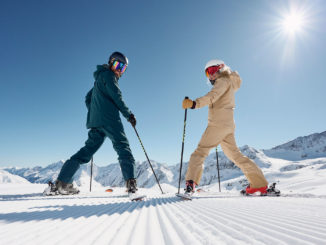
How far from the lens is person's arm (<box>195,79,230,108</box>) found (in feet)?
10.5

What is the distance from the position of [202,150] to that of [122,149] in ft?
4.47

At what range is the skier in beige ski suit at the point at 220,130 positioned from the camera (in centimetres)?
318

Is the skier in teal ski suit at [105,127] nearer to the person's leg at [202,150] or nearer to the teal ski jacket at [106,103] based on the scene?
the teal ski jacket at [106,103]

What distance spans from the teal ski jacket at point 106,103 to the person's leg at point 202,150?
1.37 m

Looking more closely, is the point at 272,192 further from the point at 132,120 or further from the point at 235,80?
the point at 132,120

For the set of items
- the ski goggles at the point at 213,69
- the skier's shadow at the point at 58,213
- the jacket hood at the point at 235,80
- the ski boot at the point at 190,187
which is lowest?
Answer: the skier's shadow at the point at 58,213

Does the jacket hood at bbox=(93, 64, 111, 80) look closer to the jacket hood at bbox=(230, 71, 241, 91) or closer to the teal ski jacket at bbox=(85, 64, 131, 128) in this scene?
the teal ski jacket at bbox=(85, 64, 131, 128)

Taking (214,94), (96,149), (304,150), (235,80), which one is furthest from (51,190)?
(304,150)

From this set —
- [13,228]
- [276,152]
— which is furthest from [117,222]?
[276,152]

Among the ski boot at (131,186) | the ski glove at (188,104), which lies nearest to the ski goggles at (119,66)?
the ski glove at (188,104)

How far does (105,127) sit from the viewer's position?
3.41 metres

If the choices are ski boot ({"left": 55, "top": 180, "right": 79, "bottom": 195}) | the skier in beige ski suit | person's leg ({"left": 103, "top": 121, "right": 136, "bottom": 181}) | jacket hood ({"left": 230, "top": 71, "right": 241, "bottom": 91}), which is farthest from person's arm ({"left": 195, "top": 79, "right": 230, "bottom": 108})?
ski boot ({"left": 55, "top": 180, "right": 79, "bottom": 195})

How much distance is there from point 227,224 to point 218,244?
417 millimetres

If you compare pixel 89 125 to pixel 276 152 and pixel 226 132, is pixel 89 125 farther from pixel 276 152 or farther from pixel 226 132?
pixel 276 152
